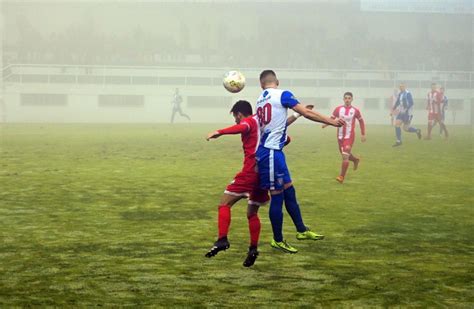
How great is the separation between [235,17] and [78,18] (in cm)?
1636

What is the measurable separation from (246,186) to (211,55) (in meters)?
61.8

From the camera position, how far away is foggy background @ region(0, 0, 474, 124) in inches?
2318

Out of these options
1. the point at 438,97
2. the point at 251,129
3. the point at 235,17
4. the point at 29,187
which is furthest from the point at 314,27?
the point at 251,129

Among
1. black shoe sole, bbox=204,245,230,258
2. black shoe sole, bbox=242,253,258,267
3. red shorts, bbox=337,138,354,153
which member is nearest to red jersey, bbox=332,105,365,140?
red shorts, bbox=337,138,354,153

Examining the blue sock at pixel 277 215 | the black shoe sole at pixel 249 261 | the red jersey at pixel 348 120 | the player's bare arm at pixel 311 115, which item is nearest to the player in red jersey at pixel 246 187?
the blue sock at pixel 277 215

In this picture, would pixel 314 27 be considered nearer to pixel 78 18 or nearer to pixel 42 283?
pixel 78 18

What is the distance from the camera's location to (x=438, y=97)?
29078 mm

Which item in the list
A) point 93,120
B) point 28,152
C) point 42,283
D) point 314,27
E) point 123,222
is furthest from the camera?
point 314,27

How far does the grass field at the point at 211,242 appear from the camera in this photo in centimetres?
555

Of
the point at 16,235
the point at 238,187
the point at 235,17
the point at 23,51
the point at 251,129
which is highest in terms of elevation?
the point at 235,17

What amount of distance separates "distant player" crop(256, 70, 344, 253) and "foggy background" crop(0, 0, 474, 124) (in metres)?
51.1

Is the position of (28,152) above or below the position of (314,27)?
below

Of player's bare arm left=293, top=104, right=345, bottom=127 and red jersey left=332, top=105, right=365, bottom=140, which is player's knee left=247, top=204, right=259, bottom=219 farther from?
red jersey left=332, top=105, right=365, bottom=140

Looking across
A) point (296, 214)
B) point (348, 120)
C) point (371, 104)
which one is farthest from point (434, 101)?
point (371, 104)
